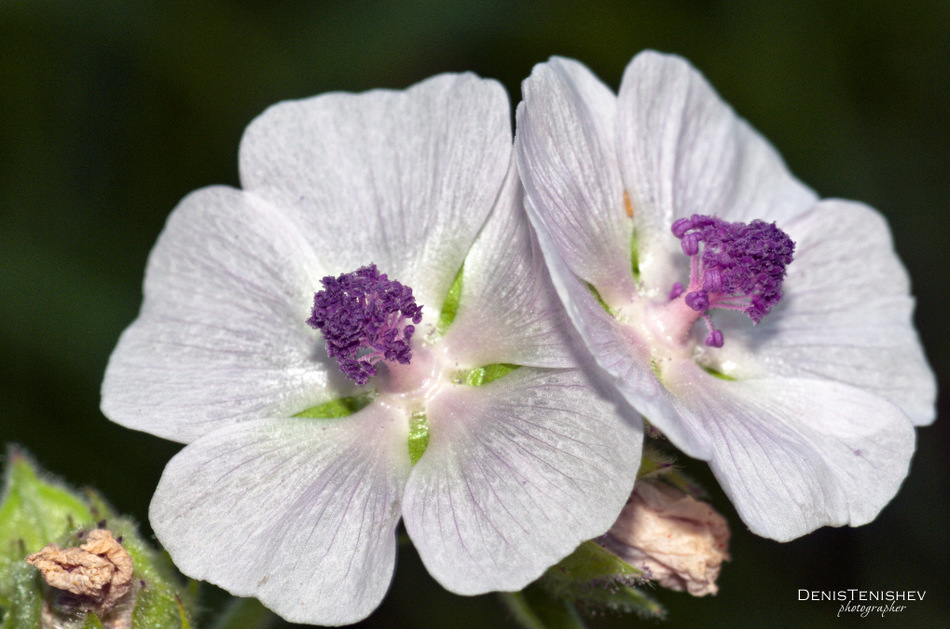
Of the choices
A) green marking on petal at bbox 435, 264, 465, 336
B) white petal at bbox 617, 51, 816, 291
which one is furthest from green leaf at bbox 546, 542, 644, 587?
white petal at bbox 617, 51, 816, 291

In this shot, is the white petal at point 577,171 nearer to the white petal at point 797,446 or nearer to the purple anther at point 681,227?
the purple anther at point 681,227

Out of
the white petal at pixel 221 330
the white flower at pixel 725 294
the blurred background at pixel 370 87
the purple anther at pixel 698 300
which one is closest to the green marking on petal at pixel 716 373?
the white flower at pixel 725 294

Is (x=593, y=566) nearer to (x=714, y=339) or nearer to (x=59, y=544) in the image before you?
(x=714, y=339)

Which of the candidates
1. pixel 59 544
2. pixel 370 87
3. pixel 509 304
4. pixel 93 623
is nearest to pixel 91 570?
pixel 93 623

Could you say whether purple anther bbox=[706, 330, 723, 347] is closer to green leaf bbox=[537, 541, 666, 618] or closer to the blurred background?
green leaf bbox=[537, 541, 666, 618]

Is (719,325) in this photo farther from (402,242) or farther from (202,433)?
(202,433)

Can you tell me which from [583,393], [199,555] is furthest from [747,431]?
[199,555]
